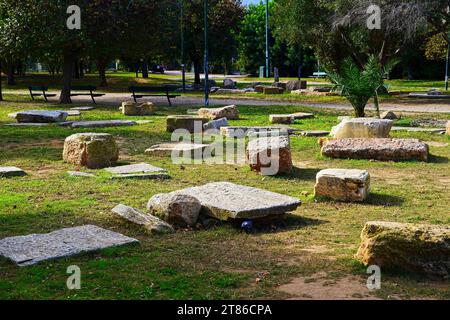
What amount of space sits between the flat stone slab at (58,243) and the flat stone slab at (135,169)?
3.75 meters

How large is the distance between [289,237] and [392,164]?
5.40m

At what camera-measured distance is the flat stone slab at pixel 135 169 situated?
11.1 m

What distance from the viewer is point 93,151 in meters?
11.8

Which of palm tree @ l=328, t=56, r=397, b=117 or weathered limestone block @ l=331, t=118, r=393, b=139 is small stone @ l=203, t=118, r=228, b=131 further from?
weathered limestone block @ l=331, t=118, r=393, b=139

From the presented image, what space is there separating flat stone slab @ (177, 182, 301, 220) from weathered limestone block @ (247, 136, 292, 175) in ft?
8.74

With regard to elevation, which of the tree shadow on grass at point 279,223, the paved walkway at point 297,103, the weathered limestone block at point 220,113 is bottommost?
the paved walkway at point 297,103

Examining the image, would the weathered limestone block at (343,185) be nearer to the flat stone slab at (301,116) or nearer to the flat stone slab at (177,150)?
the flat stone slab at (177,150)

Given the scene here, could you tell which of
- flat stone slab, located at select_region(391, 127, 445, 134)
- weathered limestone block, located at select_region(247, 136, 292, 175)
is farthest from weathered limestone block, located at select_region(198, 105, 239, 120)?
weathered limestone block, located at select_region(247, 136, 292, 175)

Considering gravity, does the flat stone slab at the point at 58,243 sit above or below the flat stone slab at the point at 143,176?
above

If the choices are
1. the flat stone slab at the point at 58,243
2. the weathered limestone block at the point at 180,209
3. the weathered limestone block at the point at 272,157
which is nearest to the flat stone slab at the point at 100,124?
the weathered limestone block at the point at 272,157

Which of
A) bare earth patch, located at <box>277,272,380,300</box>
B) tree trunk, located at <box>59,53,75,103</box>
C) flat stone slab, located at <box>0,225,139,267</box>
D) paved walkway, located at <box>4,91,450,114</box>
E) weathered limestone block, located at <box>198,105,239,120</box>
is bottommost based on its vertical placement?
paved walkway, located at <box>4,91,450,114</box>

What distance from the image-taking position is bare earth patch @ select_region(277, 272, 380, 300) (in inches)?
211

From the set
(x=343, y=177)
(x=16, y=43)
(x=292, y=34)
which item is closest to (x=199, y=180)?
(x=343, y=177)

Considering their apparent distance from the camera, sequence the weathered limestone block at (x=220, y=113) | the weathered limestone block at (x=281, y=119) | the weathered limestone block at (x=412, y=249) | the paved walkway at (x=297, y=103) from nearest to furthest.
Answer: the weathered limestone block at (x=412, y=249) → the weathered limestone block at (x=281, y=119) → the weathered limestone block at (x=220, y=113) → the paved walkway at (x=297, y=103)
